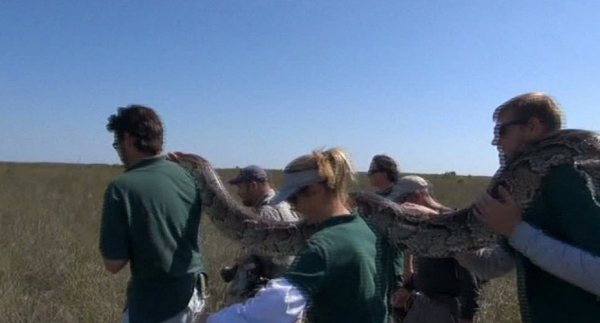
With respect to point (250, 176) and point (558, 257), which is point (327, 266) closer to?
point (558, 257)

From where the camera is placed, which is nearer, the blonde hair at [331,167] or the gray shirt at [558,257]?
the gray shirt at [558,257]

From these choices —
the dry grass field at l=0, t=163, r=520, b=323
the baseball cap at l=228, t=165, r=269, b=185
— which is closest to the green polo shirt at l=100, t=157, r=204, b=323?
the baseball cap at l=228, t=165, r=269, b=185

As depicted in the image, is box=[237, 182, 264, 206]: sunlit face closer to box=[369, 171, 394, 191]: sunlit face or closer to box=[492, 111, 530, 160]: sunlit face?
box=[369, 171, 394, 191]: sunlit face

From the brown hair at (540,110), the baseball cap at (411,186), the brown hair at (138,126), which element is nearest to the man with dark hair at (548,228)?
Answer: the brown hair at (540,110)

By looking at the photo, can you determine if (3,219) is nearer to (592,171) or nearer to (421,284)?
(421,284)

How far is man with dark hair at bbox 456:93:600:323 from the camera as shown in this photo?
9.95ft

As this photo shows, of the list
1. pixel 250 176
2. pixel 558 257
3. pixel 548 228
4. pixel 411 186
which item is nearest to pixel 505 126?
pixel 548 228

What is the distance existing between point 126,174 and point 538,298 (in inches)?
109

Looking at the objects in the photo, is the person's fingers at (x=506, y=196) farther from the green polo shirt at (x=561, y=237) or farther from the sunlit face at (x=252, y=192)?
the sunlit face at (x=252, y=192)

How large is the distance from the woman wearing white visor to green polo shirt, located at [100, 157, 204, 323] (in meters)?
1.44

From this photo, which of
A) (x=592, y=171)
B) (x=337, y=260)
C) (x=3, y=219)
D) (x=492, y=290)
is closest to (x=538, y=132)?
(x=592, y=171)

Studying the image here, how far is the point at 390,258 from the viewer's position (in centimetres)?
377

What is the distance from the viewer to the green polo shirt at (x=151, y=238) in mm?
4484

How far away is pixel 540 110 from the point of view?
3510 millimetres
